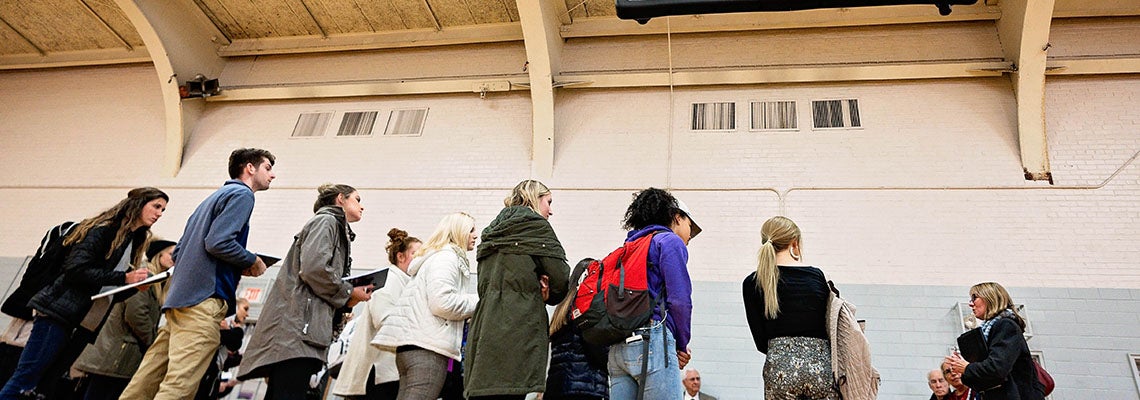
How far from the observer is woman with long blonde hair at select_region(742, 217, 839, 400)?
262 centimetres

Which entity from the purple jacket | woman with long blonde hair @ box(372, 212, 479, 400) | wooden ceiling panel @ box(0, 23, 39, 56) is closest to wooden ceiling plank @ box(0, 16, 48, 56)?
wooden ceiling panel @ box(0, 23, 39, 56)

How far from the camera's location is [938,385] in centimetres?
483

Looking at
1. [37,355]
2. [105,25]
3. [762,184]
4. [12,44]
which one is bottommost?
[37,355]

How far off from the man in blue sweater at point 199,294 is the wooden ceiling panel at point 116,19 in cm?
631

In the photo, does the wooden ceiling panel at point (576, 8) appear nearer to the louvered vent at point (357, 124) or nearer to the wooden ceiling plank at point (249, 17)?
the louvered vent at point (357, 124)

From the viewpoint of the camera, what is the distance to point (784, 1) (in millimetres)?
2297

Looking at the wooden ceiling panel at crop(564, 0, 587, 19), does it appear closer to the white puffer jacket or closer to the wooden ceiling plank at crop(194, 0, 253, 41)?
the wooden ceiling plank at crop(194, 0, 253, 41)

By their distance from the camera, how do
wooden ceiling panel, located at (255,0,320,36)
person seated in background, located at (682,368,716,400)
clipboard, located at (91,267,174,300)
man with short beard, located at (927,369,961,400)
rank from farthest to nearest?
wooden ceiling panel, located at (255,0,320,36)
person seated in background, located at (682,368,716,400)
man with short beard, located at (927,369,961,400)
clipboard, located at (91,267,174,300)

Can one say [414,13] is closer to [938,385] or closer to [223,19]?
[223,19]

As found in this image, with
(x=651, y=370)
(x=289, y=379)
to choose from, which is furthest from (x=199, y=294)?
(x=651, y=370)

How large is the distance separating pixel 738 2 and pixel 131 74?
8.87m

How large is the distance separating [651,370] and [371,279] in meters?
1.52

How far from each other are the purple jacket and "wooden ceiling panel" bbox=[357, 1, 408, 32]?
612 cm

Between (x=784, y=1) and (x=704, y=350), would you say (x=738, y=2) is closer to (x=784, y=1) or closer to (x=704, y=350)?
(x=784, y=1)
